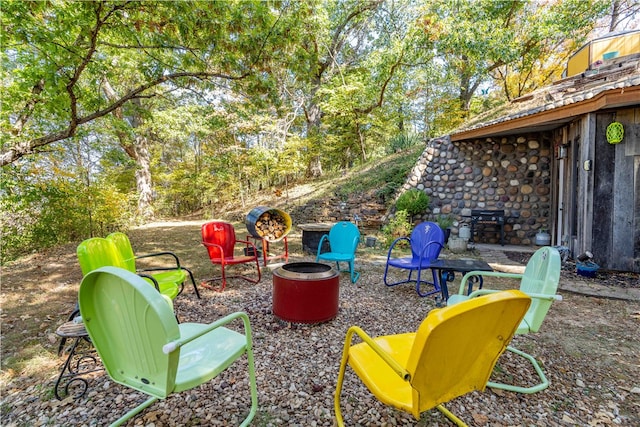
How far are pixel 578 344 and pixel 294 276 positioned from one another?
2.35 meters

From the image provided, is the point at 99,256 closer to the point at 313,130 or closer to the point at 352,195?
the point at 352,195

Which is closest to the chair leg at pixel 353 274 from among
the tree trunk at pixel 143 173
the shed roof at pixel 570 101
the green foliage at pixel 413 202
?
the green foliage at pixel 413 202

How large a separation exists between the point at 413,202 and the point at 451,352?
609 cm

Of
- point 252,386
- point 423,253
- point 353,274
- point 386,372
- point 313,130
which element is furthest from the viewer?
point 313,130

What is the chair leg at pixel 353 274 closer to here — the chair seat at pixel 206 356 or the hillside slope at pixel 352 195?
the chair seat at pixel 206 356

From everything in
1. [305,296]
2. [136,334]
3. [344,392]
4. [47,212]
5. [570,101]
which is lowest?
[344,392]

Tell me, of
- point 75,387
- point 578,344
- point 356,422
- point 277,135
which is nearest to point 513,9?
point 277,135

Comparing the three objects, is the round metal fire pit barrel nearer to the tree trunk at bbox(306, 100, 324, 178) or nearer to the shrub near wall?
the shrub near wall

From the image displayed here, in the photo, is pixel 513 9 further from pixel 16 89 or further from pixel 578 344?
pixel 16 89

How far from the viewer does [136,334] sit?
1.23 meters

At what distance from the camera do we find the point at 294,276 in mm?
2637

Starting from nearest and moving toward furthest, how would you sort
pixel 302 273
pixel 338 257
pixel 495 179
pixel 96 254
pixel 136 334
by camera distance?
pixel 136 334
pixel 96 254
pixel 302 273
pixel 338 257
pixel 495 179

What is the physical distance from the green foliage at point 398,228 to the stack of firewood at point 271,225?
7.78ft

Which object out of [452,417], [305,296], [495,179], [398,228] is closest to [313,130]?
[398,228]
